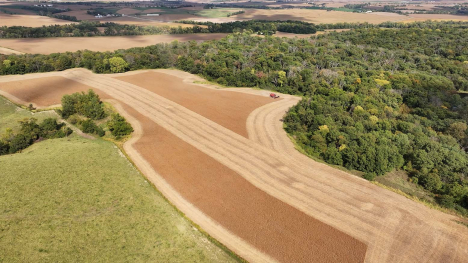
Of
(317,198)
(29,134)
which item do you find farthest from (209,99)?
(317,198)

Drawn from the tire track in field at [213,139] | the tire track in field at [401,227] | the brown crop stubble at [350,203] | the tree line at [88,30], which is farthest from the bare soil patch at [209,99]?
the tree line at [88,30]

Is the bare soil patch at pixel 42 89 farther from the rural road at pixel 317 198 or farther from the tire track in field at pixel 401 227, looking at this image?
the tire track in field at pixel 401 227

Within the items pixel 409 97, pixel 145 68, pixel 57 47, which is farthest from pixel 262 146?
pixel 57 47

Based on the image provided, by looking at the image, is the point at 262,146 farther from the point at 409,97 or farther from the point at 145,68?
the point at 145,68

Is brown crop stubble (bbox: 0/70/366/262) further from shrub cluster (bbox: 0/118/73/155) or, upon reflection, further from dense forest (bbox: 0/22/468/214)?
shrub cluster (bbox: 0/118/73/155)

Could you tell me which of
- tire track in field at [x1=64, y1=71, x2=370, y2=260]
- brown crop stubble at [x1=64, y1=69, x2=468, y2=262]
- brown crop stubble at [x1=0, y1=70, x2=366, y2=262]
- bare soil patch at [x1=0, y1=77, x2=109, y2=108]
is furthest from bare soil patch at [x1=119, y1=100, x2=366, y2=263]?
bare soil patch at [x1=0, y1=77, x2=109, y2=108]

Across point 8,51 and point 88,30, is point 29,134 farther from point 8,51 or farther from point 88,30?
point 88,30
